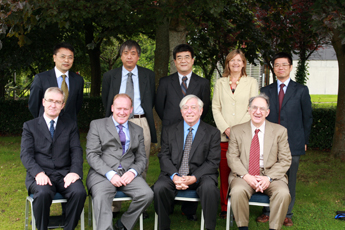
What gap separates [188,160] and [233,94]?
1087 millimetres

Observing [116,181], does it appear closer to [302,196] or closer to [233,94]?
[233,94]

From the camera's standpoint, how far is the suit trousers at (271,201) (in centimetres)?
386

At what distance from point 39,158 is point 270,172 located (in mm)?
2702

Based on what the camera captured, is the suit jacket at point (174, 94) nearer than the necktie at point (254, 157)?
No

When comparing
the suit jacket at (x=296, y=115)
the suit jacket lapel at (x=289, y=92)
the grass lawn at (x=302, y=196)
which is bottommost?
the grass lawn at (x=302, y=196)

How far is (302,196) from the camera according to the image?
5855 mm

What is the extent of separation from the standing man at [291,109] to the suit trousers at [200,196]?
3.92 feet

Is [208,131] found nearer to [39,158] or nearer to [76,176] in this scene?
[76,176]

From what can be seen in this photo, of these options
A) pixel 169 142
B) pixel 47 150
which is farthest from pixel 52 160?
pixel 169 142

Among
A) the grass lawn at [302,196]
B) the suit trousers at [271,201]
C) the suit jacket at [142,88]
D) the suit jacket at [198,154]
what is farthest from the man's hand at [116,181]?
the suit trousers at [271,201]

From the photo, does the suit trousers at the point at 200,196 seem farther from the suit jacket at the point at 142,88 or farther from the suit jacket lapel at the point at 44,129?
the suit jacket lapel at the point at 44,129

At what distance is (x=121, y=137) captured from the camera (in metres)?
4.33

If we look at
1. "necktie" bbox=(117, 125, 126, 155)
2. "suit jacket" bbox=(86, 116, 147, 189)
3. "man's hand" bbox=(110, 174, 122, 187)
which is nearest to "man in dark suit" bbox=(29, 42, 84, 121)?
"suit jacket" bbox=(86, 116, 147, 189)

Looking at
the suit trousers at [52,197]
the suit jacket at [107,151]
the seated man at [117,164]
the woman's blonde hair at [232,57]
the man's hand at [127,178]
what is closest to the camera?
the suit trousers at [52,197]
